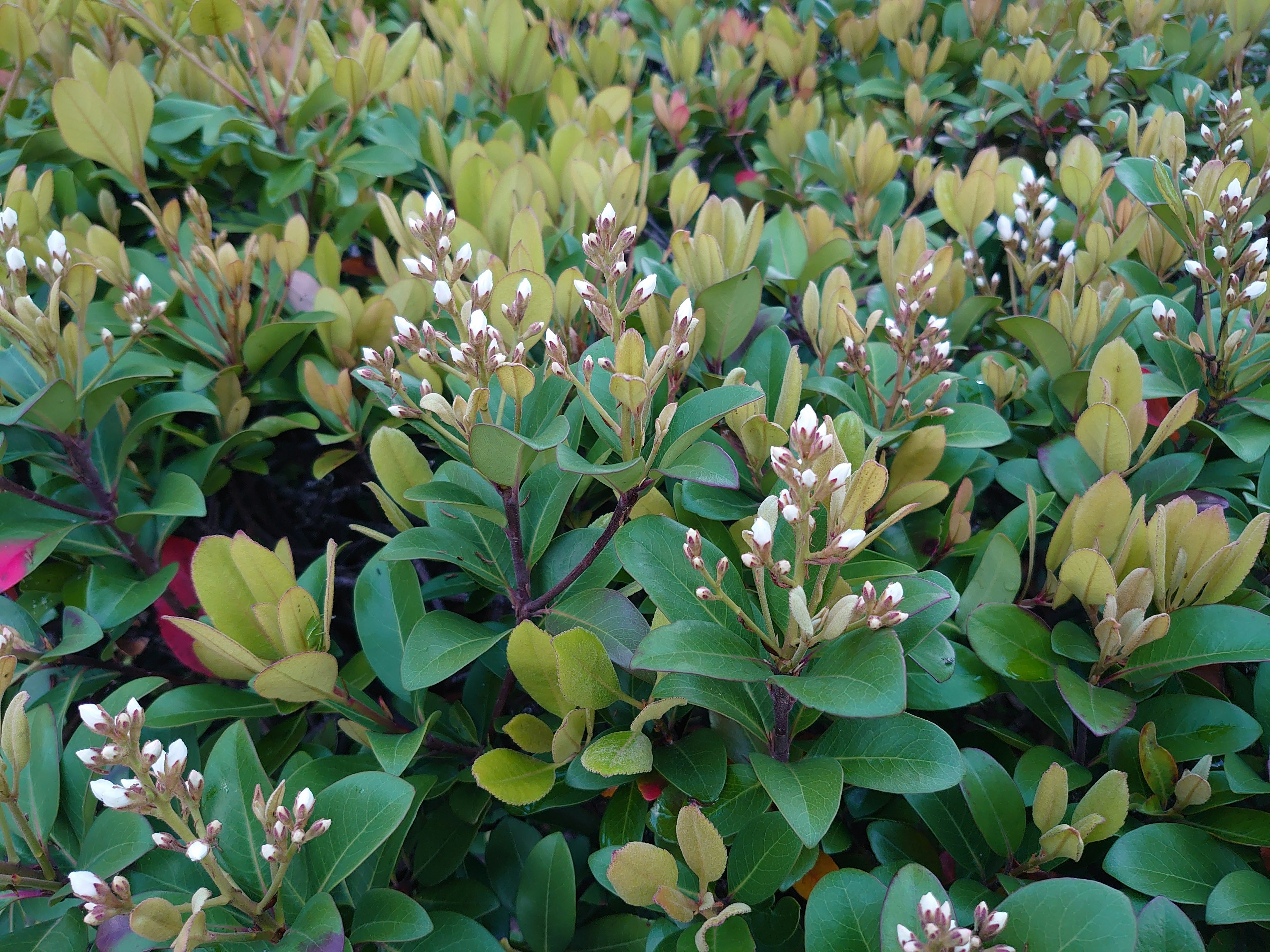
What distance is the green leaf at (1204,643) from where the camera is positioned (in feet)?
3.95

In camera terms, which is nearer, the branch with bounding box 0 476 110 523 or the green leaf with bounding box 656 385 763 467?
the green leaf with bounding box 656 385 763 467

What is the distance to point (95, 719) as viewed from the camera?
1.07 metres

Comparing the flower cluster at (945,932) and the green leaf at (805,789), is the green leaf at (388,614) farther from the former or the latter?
the flower cluster at (945,932)

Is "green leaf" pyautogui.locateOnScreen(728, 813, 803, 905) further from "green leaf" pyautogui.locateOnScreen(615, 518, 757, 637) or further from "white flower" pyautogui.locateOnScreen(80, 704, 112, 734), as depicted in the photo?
"white flower" pyautogui.locateOnScreen(80, 704, 112, 734)

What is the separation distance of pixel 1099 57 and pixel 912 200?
67 cm

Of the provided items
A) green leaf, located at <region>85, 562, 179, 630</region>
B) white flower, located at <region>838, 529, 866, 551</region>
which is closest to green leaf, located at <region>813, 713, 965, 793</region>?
white flower, located at <region>838, 529, 866, 551</region>

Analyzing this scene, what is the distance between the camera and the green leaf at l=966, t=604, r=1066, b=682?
1279 millimetres

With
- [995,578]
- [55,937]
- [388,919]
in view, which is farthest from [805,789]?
[55,937]

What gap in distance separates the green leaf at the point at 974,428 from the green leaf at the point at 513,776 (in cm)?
94

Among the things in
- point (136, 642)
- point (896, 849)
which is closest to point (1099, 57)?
point (896, 849)

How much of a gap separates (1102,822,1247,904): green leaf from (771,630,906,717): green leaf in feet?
1.64

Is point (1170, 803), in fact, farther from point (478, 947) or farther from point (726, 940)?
point (478, 947)

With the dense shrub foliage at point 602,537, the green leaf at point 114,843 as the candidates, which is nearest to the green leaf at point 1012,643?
the dense shrub foliage at point 602,537

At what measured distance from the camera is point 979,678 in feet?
4.40
